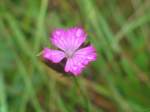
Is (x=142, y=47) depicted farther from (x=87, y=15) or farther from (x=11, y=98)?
(x=11, y=98)

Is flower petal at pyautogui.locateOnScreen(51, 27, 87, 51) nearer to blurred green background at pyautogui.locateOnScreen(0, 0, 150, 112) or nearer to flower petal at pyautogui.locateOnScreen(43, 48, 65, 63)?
flower petal at pyautogui.locateOnScreen(43, 48, 65, 63)

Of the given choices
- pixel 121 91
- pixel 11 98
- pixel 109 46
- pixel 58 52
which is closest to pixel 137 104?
pixel 121 91

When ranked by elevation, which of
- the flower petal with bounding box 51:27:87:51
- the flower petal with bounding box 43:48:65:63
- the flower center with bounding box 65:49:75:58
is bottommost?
the flower petal with bounding box 43:48:65:63

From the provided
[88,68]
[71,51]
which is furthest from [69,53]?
[88,68]

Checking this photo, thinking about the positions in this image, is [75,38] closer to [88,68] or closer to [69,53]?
[69,53]

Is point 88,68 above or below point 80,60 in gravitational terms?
above

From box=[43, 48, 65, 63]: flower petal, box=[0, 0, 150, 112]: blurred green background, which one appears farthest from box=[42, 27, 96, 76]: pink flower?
box=[0, 0, 150, 112]: blurred green background

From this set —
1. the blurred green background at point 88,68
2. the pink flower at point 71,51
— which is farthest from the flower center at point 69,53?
the blurred green background at point 88,68
